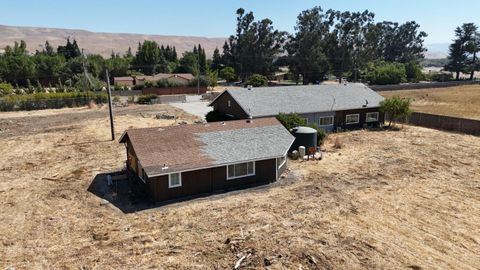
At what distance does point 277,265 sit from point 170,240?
4945mm

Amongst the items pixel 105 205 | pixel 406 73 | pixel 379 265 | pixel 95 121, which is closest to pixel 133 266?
pixel 105 205

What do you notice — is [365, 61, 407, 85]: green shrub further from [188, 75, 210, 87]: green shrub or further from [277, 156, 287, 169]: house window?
[277, 156, 287, 169]: house window

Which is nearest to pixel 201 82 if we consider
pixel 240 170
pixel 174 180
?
pixel 240 170

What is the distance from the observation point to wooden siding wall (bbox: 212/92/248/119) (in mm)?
33903

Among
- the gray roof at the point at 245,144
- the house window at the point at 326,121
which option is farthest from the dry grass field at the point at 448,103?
the gray roof at the point at 245,144

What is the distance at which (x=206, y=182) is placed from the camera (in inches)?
822

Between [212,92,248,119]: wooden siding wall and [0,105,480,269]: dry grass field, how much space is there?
9343 millimetres

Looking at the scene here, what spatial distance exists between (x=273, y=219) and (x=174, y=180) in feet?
20.2

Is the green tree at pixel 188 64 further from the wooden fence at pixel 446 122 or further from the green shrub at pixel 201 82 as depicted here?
the wooden fence at pixel 446 122

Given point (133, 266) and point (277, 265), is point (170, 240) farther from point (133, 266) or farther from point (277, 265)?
point (277, 265)

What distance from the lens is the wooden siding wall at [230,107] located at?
111ft

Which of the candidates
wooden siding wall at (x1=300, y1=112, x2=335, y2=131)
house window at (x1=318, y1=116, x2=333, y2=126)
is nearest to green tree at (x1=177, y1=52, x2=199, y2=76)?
house window at (x1=318, y1=116, x2=333, y2=126)

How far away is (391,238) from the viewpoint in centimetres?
1561

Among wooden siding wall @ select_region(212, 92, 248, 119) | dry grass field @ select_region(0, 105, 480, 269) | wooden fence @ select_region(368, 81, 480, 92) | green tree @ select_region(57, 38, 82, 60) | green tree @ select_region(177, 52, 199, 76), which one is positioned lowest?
dry grass field @ select_region(0, 105, 480, 269)
